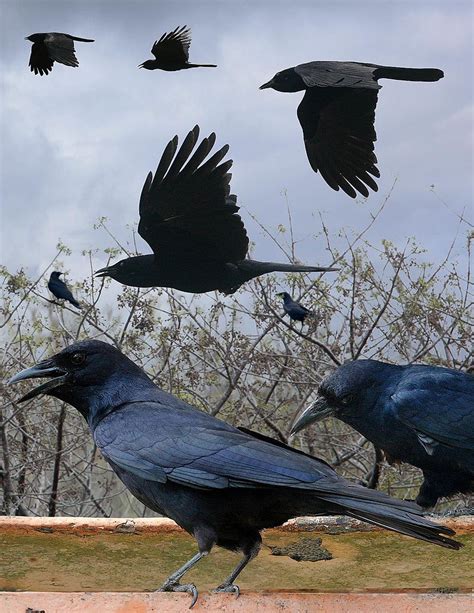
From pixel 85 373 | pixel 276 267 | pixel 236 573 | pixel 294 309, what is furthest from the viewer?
pixel 294 309

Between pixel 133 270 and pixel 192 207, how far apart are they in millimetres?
448

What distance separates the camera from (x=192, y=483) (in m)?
2.16

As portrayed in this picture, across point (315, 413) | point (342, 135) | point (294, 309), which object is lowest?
point (315, 413)

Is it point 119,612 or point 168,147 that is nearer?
point 119,612

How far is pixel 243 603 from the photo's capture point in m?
2.05

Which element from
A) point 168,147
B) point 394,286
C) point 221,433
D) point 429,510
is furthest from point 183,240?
point 221,433

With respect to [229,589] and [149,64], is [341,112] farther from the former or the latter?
[229,589]

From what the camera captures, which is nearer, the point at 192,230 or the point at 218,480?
the point at 218,480

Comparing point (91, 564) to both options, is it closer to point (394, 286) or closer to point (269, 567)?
point (269, 567)

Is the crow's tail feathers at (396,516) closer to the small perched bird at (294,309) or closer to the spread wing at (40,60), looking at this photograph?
the small perched bird at (294,309)

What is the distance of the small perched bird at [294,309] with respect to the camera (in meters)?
4.61

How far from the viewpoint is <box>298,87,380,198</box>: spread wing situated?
416 cm

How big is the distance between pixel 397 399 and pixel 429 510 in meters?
0.50

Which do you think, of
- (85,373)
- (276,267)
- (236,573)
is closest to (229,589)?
(236,573)
